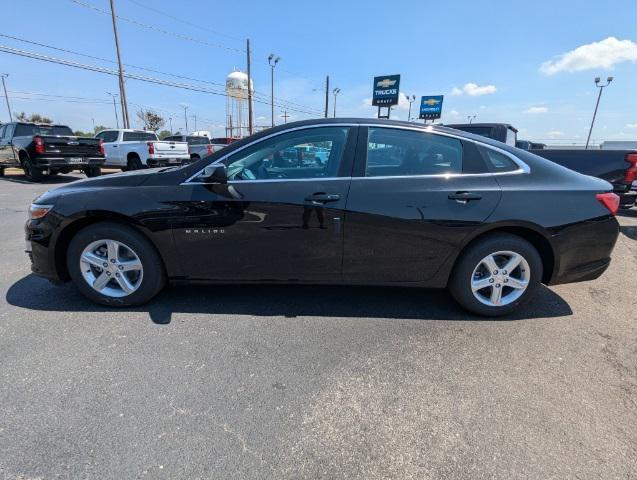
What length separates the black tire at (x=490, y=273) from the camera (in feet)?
9.93

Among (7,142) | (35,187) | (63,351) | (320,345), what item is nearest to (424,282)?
(320,345)

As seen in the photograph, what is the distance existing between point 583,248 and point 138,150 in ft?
51.0

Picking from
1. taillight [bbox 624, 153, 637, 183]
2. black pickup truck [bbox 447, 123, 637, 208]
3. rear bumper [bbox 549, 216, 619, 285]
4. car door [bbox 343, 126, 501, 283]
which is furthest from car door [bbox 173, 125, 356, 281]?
taillight [bbox 624, 153, 637, 183]

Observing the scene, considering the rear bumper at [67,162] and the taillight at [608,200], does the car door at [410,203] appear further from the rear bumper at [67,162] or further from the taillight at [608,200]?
the rear bumper at [67,162]

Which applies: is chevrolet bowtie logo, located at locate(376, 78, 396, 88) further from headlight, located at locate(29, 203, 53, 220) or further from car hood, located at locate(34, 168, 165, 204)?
headlight, located at locate(29, 203, 53, 220)

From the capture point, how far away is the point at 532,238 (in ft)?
10.2

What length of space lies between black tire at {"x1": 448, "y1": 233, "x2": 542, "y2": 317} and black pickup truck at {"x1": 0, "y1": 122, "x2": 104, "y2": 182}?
510 inches

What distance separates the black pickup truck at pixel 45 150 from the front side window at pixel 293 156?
11.5 meters

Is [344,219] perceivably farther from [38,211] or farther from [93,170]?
[93,170]

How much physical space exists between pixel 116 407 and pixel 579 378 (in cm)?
289

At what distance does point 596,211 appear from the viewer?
119 inches

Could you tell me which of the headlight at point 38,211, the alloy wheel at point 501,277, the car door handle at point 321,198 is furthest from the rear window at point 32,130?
the alloy wheel at point 501,277

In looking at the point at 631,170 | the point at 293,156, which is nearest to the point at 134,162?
the point at 293,156

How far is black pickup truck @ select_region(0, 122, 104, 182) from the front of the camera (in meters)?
11.5
